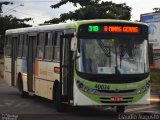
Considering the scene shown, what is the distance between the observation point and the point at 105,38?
16.7 m

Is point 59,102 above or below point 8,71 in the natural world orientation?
below

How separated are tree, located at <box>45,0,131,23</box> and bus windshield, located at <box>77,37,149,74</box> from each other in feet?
102

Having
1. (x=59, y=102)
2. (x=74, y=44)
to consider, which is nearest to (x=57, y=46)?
(x=59, y=102)

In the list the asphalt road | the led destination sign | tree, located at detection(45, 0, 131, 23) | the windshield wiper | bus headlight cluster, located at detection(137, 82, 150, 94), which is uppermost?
tree, located at detection(45, 0, 131, 23)

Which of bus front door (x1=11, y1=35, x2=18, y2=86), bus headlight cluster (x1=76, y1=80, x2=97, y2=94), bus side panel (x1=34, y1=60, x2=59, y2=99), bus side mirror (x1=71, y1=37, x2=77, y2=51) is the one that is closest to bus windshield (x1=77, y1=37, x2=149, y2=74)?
bus side mirror (x1=71, y1=37, x2=77, y2=51)

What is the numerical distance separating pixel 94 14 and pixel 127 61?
3283 cm

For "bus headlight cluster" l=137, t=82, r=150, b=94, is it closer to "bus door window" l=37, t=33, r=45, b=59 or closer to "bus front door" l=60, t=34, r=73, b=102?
"bus front door" l=60, t=34, r=73, b=102

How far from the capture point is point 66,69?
17.4 metres

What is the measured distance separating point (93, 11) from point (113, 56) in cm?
3235

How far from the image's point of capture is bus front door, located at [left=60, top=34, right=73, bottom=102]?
17.0 metres

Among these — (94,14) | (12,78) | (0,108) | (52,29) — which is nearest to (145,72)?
(52,29)

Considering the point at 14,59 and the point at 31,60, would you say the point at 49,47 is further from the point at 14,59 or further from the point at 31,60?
the point at 14,59

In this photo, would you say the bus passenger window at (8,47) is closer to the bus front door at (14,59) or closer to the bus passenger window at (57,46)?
the bus front door at (14,59)

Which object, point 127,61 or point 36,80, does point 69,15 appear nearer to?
point 36,80
